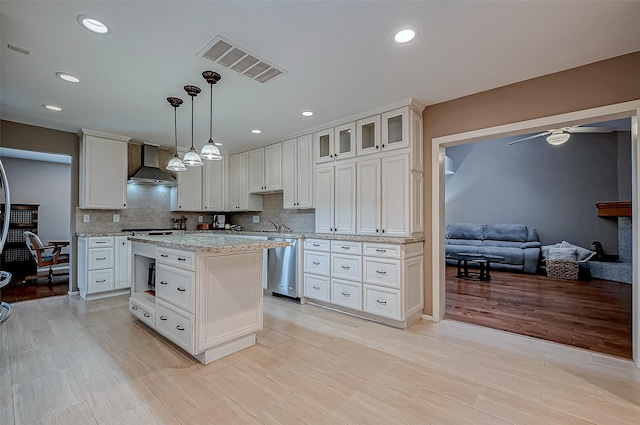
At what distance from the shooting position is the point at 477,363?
2.34m

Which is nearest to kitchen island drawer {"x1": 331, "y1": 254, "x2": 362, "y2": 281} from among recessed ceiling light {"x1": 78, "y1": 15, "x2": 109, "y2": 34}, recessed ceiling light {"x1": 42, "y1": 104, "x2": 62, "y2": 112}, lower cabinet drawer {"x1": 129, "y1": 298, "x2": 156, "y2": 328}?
lower cabinet drawer {"x1": 129, "y1": 298, "x2": 156, "y2": 328}

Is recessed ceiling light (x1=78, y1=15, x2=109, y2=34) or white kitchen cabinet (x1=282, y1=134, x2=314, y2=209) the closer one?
recessed ceiling light (x1=78, y1=15, x2=109, y2=34)

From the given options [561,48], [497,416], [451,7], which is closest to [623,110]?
[561,48]

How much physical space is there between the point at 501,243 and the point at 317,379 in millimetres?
6206

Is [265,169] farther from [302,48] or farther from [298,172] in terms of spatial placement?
[302,48]

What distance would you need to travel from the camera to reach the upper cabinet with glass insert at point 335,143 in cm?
371

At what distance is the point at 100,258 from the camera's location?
13.8 ft

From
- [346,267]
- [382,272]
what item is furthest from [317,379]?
[346,267]

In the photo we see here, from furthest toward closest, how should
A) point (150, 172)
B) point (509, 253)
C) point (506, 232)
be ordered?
point (506, 232) → point (509, 253) → point (150, 172)

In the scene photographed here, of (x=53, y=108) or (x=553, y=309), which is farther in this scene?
(x=553, y=309)

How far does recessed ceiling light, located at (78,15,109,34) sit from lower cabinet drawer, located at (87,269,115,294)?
134 inches

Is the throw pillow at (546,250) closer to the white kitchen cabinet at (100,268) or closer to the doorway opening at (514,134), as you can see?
the doorway opening at (514,134)

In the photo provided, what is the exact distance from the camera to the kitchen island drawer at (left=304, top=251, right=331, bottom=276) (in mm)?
3715

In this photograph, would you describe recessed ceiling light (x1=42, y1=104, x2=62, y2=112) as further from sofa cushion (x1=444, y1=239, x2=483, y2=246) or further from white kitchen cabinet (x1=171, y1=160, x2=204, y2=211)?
sofa cushion (x1=444, y1=239, x2=483, y2=246)
